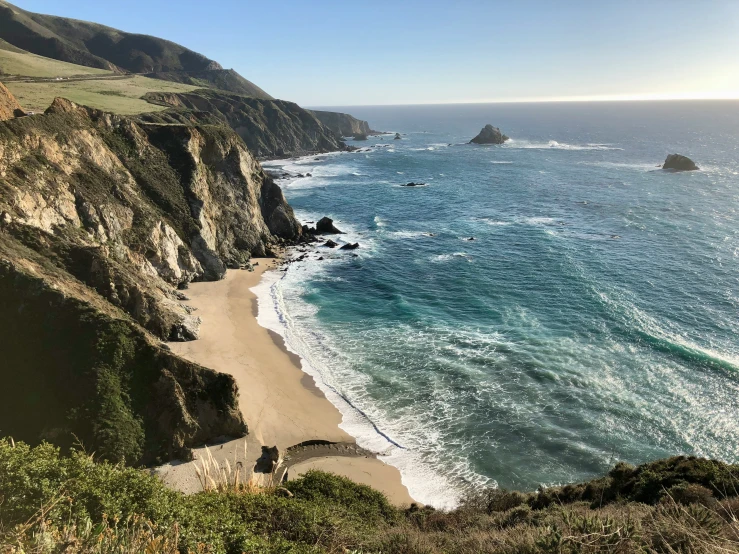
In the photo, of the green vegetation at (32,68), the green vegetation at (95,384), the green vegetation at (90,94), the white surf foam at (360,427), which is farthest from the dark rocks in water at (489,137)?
the green vegetation at (95,384)

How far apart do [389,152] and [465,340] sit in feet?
405

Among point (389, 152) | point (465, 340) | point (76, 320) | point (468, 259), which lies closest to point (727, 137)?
point (389, 152)

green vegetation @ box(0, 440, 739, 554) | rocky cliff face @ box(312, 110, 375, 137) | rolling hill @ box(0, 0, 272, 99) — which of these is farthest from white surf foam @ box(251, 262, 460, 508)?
rocky cliff face @ box(312, 110, 375, 137)

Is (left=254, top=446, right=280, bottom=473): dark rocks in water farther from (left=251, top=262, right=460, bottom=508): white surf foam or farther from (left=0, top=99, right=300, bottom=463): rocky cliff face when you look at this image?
(left=251, top=262, right=460, bottom=508): white surf foam

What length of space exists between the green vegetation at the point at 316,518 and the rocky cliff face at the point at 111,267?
290 inches

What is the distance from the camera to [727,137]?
17788 cm

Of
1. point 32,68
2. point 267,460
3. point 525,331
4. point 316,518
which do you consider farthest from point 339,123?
point 316,518

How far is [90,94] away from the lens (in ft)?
219

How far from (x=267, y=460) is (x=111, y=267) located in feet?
55.0

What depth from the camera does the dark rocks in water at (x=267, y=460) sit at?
2281 cm

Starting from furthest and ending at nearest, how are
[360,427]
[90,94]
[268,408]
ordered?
[90,94]
[268,408]
[360,427]

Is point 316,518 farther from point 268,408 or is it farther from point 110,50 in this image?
point 110,50

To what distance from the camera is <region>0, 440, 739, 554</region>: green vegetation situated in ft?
32.2

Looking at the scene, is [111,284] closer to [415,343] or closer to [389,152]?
[415,343]
